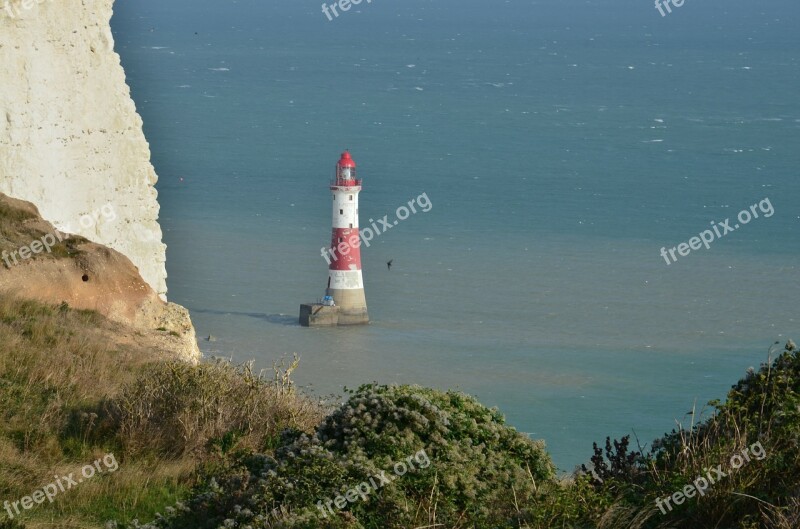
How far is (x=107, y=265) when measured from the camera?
45.5 ft

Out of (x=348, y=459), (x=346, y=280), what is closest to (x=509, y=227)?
(x=346, y=280)

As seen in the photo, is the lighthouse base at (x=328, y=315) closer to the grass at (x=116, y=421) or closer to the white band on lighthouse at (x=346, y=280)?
the white band on lighthouse at (x=346, y=280)

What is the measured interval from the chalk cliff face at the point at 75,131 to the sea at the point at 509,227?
2.84 metres

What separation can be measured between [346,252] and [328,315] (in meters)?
2.55

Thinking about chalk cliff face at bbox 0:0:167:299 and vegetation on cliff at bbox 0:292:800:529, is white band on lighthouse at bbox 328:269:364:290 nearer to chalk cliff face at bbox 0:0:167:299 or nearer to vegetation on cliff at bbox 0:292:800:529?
chalk cliff face at bbox 0:0:167:299

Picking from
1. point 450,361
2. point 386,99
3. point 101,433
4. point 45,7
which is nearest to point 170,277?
point 450,361

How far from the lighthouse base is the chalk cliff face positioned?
30.9 m

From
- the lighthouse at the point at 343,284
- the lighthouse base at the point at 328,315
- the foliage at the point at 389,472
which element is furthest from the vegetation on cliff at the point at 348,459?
the lighthouse base at the point at 328,315

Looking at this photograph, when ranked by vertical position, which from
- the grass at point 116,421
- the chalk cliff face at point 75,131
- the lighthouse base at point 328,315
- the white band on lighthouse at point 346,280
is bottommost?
the lighthouse base at point 328,315

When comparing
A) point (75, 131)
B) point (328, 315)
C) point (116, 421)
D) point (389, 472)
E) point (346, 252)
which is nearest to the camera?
point (389, 472)

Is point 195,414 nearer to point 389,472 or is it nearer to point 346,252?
point 389,472

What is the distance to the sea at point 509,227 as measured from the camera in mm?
44062

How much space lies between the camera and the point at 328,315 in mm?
50969

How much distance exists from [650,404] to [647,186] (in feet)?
137
